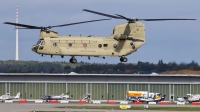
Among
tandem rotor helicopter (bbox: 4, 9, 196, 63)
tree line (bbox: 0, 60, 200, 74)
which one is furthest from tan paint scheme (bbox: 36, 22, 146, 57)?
tree line (bbox: 0, 60, 200, 74)

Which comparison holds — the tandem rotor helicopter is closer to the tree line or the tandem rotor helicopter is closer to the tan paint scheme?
the tan paint scheme

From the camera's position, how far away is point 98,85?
130 meters

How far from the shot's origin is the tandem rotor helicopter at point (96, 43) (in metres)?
73.2

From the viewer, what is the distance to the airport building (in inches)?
5069

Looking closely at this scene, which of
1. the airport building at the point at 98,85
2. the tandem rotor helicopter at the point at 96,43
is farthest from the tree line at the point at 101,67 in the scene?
the tandem rotor helicopter at the point at 96,43

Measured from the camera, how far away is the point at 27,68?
147m

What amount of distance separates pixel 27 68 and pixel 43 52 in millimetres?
74824

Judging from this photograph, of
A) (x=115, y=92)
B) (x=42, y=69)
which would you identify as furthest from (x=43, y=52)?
(x=42, y=69)

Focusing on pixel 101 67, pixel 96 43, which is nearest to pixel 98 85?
pixel 101 67

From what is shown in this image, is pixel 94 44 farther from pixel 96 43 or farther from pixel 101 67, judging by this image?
pixel 101 67

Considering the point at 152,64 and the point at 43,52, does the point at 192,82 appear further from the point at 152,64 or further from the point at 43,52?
the point at 43,52

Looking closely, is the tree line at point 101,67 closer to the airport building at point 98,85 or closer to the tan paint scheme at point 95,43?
the airport building at point 98,85

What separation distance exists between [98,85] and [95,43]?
185ft

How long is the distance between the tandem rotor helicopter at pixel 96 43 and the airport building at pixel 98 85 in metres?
52.9
